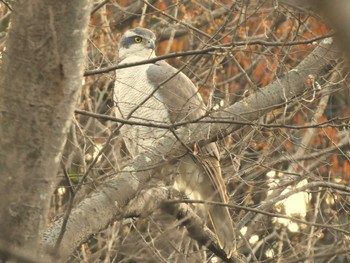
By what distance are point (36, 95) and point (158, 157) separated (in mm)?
1738

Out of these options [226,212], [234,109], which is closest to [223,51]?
[234,109]

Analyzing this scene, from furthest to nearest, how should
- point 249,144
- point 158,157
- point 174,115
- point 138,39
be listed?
point 138,39 < point 174,115 < point 249,144 < point 158,157

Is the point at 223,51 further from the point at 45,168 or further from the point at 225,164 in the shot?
the point at 225,164

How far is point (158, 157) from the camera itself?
4.76 metres

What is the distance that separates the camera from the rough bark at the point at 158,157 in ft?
13.7

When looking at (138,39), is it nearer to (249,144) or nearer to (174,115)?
(174,115)

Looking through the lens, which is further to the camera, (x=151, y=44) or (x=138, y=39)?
(x=138, y=39)

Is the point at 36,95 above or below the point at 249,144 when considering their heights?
above

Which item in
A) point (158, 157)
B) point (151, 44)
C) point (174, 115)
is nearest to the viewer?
point (158, 157)

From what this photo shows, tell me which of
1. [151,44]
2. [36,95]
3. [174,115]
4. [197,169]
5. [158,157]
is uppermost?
[151,44]

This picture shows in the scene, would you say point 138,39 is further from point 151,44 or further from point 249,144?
point 249,144

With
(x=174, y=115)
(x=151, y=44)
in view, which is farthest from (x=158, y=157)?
(x=151, y=44)

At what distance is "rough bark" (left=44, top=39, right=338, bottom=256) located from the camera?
416 centimetres

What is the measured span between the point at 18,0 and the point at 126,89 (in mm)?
3521
